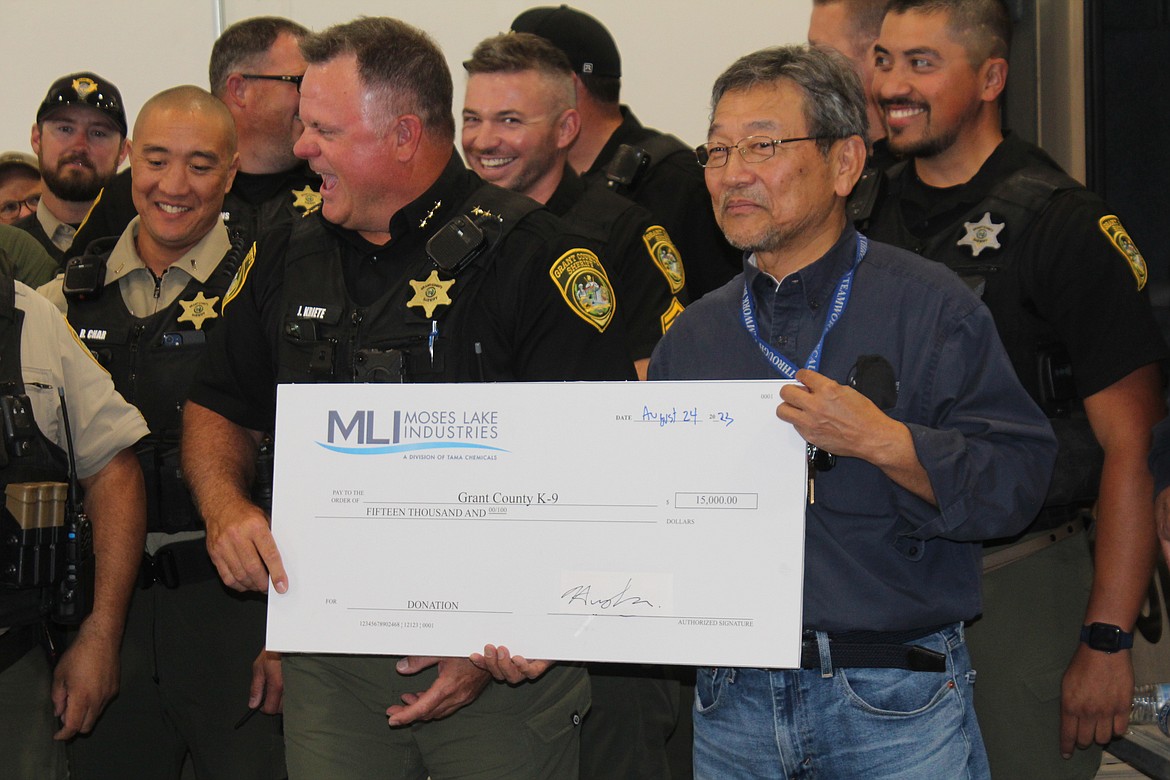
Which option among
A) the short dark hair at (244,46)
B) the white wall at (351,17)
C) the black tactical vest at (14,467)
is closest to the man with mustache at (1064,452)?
the black tactical vest at (14,467)

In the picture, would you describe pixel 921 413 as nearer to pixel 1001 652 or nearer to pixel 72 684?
pixel 1001 652

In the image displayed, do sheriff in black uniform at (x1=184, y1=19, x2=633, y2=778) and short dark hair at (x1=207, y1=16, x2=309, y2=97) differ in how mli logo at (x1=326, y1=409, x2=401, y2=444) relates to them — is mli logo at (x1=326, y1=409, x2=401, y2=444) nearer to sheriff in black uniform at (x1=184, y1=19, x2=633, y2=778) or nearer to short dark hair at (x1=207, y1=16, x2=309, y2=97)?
sheriff in black uniform at (x1=184, y1=19, x2=633, y2=778)

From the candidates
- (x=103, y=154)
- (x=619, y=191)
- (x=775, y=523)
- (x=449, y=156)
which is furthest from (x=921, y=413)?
(x=103, y=154)

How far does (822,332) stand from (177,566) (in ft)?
6.35

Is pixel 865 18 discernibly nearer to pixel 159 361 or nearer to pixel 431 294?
pixel 431 294

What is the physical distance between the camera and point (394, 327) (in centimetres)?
250

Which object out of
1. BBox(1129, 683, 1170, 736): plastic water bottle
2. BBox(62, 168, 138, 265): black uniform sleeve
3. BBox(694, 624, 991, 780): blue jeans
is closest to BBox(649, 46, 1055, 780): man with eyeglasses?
BBox(694, 624, 991, 780): blue jeans

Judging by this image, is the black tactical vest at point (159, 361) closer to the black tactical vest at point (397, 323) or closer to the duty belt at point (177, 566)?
the duty belt at point (177, 566)

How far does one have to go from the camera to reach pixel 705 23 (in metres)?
5.75

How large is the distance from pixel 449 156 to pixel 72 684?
1469 millimetres

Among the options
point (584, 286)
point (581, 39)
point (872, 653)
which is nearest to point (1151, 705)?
point (872, 653)

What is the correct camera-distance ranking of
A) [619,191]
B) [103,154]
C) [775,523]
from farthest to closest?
[103,154], [619,191], [775,523]

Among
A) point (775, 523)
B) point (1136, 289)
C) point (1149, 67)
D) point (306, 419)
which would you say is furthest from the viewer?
point (1149, 67)
